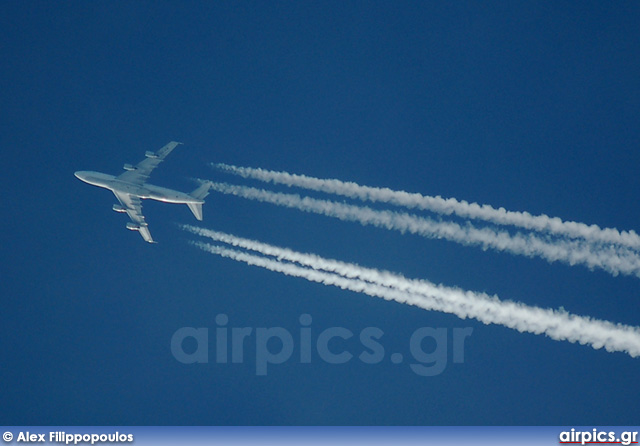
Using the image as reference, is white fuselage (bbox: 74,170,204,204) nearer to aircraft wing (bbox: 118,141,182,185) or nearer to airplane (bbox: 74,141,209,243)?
airplane (bbox: 74,141,209,243)

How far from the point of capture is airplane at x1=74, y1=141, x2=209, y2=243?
56031mm

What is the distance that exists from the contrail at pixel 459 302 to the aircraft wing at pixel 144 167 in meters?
10.2

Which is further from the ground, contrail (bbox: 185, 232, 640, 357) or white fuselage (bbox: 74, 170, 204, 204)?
white fuselage (bbox: 74, 170, 204, 204)

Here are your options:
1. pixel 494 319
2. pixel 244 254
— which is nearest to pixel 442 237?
pixel 494 319

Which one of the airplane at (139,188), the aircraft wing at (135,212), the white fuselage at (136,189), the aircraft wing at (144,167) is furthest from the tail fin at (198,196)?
the aircraft wing at (135,212)

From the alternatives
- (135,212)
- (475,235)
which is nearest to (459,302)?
(475,235)

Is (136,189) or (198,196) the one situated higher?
(136,189)

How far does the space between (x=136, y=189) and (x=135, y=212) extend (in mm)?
3772

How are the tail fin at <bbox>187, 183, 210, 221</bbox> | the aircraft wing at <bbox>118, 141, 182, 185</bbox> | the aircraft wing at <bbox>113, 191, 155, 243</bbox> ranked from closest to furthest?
1. the tail fin at <bbox>187, 183, 210, 221</bbox>
2. the aircraft wing at <bbox>118, 141, 182, 185</bbox>
3. the aircraft wing at <bbox>113, 191, 155, 243</bbox>

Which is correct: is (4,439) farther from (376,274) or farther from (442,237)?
(442,237)

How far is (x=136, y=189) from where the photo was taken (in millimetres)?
57250

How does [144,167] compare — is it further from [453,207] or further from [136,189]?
[453,207]

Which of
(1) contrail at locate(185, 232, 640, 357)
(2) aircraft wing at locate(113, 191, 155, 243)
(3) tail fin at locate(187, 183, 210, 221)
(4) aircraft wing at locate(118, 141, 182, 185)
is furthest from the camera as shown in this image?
(2) aircraft wing at locate(113, 191, 155, 243)

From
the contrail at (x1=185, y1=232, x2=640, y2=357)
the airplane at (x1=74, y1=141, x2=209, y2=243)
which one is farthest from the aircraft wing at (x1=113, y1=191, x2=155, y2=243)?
the contrail at (x1=185, y1=232, x2=640, y2=357)
